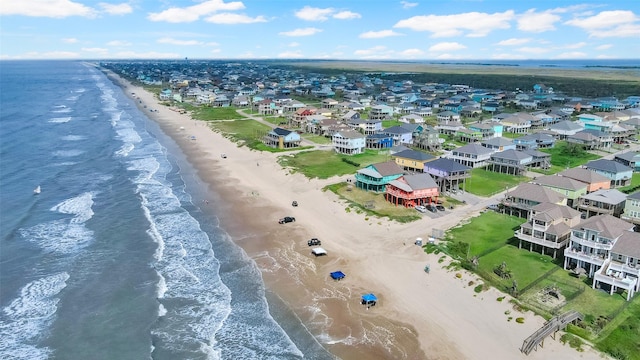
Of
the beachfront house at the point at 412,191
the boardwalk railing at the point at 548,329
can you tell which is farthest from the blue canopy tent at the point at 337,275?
the beachfront house at the point at 412,191

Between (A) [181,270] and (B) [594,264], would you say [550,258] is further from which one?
(A) [181,270]

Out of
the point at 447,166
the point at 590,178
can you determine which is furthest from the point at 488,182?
the point at 590,178

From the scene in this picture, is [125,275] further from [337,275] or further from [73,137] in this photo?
[73,137]

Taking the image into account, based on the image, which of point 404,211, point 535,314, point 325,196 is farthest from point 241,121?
point 535,314

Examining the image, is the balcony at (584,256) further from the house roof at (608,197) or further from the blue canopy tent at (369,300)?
the blue canopy tent at (369,300)

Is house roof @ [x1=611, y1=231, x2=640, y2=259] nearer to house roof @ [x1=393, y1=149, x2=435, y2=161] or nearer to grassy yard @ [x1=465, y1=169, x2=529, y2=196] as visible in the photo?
grassy yard @ [x1=465, y1=169, x2=529, y2=196]

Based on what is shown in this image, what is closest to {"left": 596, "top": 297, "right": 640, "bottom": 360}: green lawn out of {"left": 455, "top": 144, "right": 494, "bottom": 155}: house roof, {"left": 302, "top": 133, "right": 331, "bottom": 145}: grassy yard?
{"left": 455, "top": 144, "right": 494, "bottom": 155}: house roof
